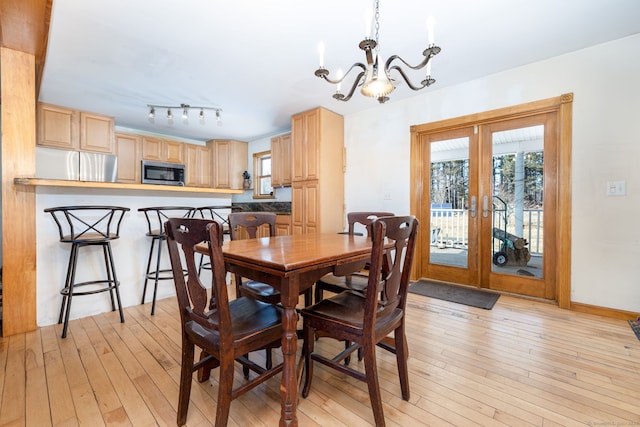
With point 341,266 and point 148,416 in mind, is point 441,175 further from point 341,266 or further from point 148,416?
point 148,416

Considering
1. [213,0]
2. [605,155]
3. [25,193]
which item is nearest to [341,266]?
[213,0]

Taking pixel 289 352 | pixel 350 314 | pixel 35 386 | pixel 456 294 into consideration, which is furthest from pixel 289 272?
pixel 456 294

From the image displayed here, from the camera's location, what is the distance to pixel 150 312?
2.56 meters

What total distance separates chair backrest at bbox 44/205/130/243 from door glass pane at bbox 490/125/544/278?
3709mm

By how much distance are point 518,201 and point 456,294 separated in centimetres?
120

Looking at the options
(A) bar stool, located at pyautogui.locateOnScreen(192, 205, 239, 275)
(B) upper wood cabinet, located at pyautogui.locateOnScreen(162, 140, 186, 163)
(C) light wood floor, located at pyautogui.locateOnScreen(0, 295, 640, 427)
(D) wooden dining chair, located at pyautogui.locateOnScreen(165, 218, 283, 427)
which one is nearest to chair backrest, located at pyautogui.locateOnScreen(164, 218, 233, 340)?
(D) wooden dining chair, located at pyautogui.locateOnScreen(165, 218, 283, 427)

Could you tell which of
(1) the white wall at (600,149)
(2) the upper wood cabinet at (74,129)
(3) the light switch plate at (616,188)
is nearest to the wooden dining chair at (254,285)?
(1) the white wall at (600,149)

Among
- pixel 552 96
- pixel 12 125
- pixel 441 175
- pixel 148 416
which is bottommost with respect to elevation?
pixel 148 416

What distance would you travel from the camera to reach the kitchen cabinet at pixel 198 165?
18.4ft

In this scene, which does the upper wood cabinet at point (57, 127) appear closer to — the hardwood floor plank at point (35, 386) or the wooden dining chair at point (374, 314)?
the hardwood floor plank at point (35, 386)

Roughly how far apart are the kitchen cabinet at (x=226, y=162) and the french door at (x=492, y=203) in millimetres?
3863

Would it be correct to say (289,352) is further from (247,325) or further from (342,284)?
(342,284)

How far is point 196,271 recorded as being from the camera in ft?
3.69

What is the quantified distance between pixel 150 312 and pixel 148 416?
1453 millimetres
